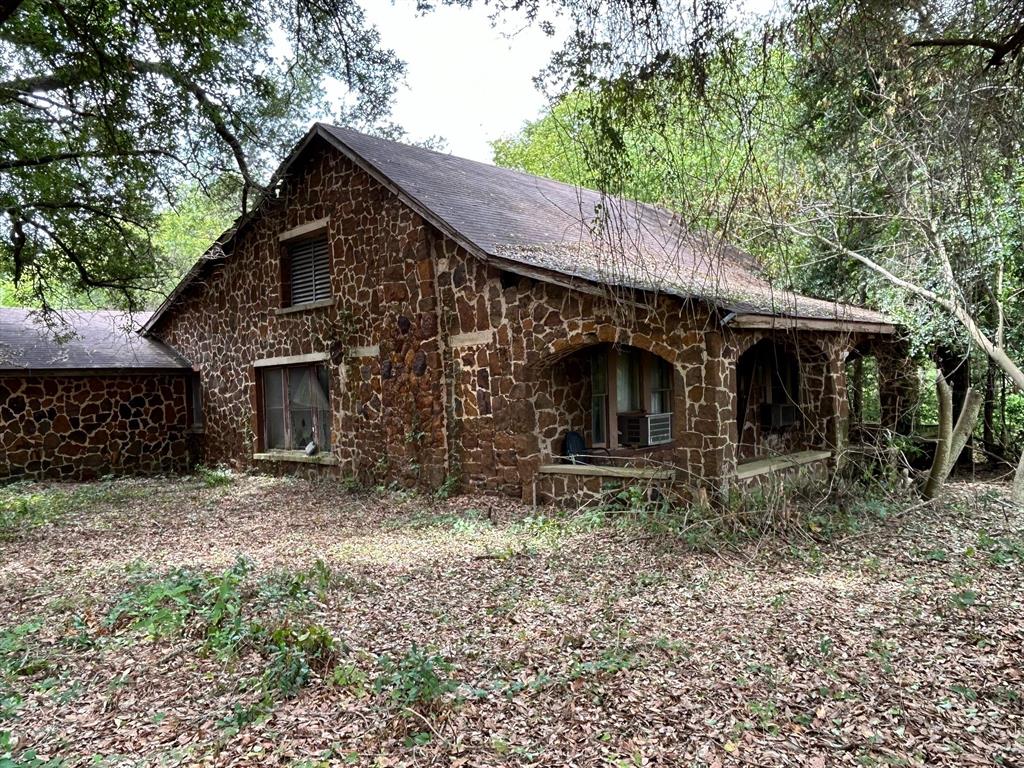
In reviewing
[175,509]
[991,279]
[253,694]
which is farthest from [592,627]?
[991,279]

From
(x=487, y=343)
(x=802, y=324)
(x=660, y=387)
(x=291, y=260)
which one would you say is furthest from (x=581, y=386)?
(x=291, y=260)

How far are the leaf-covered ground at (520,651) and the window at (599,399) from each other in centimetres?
272

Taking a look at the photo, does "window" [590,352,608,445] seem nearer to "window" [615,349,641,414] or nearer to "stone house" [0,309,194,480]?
"window" [615,349,641,414]

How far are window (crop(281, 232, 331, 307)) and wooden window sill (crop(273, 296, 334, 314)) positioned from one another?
0.07 meters

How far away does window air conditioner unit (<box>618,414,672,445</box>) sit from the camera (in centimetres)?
992

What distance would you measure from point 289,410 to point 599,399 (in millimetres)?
5904

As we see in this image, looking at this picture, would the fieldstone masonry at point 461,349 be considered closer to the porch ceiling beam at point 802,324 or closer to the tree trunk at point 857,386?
the porch ceiling beam at point 802,324

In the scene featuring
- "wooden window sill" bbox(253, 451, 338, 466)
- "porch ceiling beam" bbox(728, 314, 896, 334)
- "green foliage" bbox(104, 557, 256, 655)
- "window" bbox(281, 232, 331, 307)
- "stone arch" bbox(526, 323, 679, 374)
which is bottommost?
"green foliage" bbox(104, 557, 256, 655)

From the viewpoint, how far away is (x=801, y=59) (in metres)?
4.51

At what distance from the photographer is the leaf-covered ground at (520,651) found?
11.3 feet

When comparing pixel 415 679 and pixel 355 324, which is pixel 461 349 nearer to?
pixel 355 324

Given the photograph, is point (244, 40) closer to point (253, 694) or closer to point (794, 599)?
point (253, 694)

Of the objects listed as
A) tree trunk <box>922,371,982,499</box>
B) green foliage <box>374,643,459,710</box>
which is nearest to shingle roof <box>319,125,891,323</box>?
tree trunk <box>922,371,982,499</box>

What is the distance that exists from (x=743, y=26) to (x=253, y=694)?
191 inches
